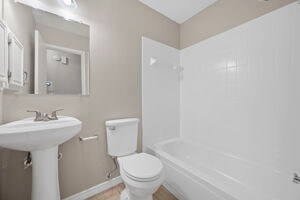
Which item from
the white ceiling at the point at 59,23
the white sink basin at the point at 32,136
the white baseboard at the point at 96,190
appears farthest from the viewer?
the white baseboard at the point at 96,190

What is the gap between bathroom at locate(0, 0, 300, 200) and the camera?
104cm

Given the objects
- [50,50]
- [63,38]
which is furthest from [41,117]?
[63,38]

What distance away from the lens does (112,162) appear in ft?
A: 5.21

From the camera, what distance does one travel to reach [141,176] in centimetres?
102

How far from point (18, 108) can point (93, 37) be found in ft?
3.03

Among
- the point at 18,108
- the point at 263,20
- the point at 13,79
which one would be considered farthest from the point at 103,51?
the point at 263,20

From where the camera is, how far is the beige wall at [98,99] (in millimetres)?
1101

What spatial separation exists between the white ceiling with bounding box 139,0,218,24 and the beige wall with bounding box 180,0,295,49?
0.08 metres

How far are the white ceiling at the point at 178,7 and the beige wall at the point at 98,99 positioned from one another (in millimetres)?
121

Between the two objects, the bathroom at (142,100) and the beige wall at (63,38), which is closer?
the bathroom at (142,100)

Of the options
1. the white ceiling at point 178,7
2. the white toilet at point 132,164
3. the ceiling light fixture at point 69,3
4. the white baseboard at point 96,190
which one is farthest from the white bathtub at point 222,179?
the white ceiling at point 178,7

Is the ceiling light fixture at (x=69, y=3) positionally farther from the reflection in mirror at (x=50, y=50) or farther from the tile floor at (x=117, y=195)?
the tile floor at (x=117, y=195)

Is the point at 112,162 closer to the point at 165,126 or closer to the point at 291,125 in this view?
the point at 165,126

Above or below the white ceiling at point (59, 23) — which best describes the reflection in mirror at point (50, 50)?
below
